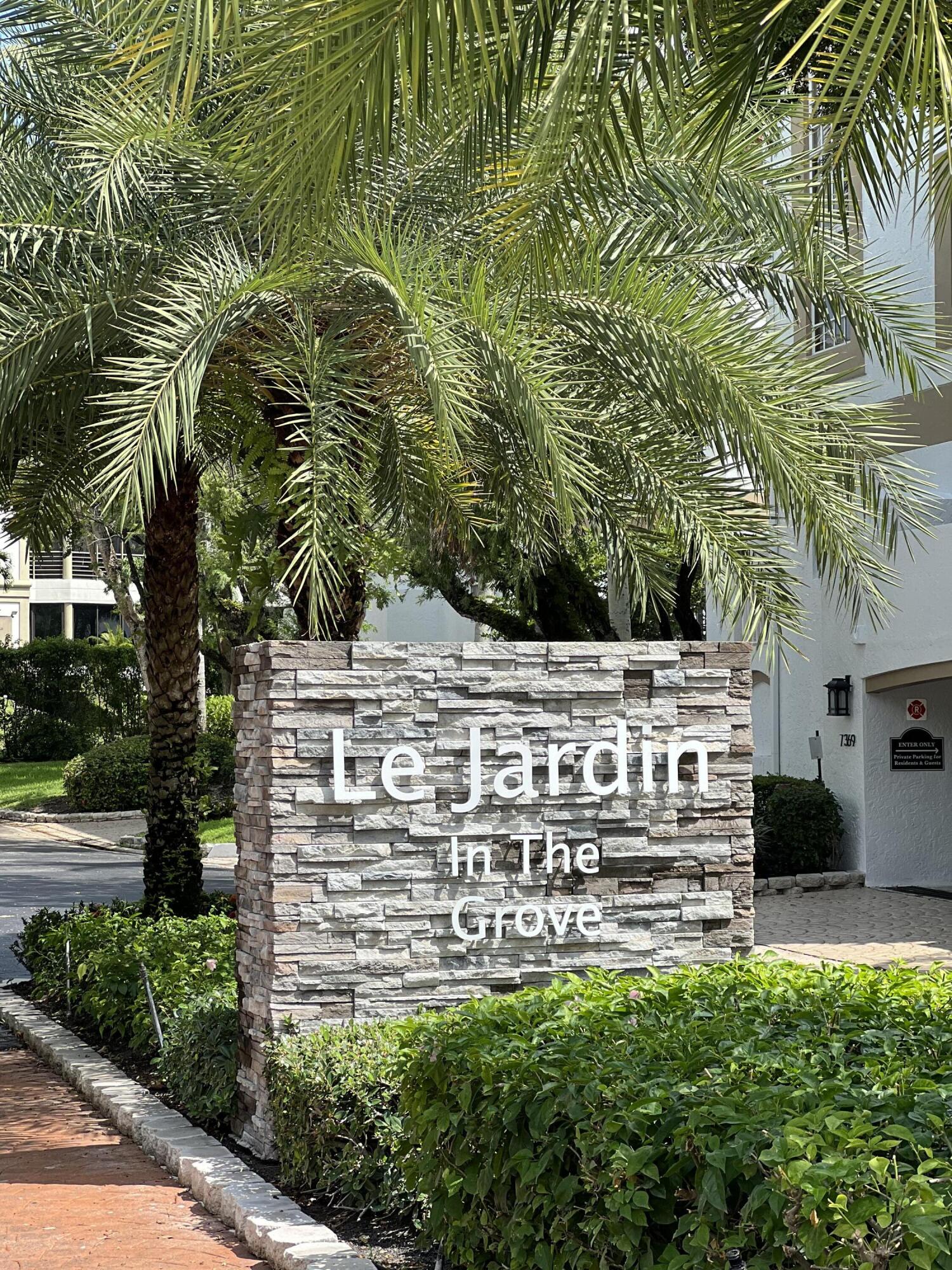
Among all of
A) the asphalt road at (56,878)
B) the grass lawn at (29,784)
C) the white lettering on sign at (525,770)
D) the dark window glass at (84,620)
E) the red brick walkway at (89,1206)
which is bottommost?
the red brick walkway at (89,1206)

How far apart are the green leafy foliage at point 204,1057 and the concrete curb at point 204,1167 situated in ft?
0.39

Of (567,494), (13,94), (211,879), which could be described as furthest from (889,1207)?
(211,879)

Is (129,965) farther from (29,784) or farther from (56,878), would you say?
(29,784)

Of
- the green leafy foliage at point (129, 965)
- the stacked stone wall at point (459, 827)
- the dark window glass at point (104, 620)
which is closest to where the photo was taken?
the stacked stone wall at point (459, 827)

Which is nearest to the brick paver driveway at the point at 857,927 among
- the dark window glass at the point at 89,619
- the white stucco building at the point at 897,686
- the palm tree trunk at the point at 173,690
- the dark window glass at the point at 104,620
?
the white stucco building at the point at 897,686

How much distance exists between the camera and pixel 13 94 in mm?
9031

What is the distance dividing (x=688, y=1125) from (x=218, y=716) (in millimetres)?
26755

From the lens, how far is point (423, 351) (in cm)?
658

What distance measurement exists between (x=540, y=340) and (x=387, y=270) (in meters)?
0.98

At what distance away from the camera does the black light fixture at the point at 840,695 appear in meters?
16.7

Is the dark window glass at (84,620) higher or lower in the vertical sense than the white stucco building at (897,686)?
higher

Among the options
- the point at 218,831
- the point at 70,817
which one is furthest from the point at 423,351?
the point at 70,817

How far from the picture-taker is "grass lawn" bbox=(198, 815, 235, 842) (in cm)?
2350

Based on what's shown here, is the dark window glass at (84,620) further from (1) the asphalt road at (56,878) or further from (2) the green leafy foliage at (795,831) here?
(2) the green leafy foliage at (795,831)
